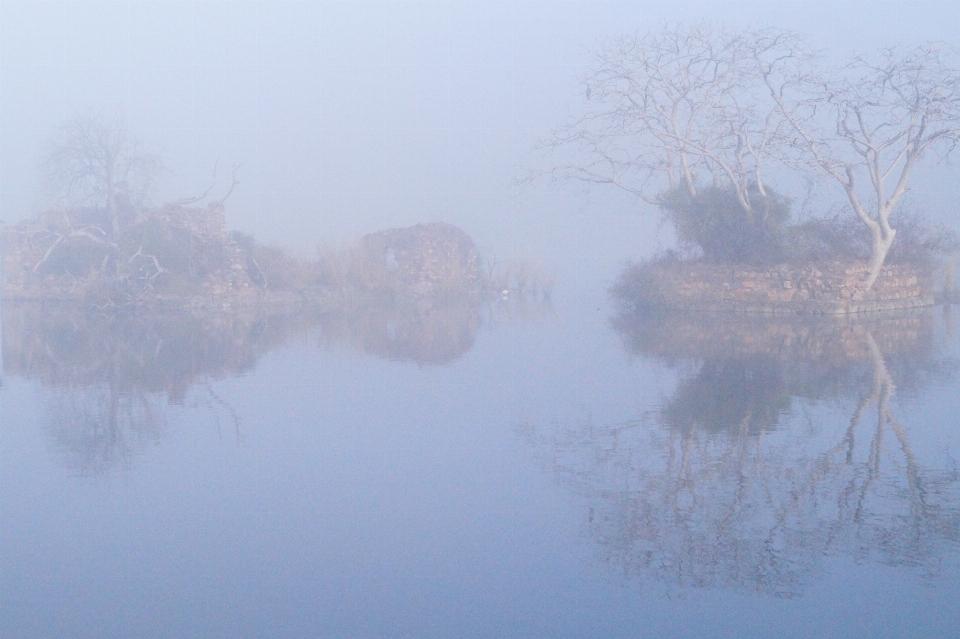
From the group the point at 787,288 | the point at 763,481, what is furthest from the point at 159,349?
the point at 787,288

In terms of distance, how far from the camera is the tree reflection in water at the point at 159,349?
8.46 m

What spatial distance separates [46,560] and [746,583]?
391 cm

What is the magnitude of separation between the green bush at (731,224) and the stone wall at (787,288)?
0.38 metres

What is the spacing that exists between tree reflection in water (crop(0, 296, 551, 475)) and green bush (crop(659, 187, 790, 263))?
16.7ft

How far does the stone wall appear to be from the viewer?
65.4ft

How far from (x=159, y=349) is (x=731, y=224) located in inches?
537

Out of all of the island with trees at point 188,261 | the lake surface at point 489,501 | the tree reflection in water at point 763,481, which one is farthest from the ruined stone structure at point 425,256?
the tree reflection in water at point 763,481

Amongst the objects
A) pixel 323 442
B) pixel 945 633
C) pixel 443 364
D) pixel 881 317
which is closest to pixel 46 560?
pixel 323 442

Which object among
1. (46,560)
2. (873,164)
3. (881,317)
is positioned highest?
(873,164)

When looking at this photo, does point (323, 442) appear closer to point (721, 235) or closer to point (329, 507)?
point (329, 507)

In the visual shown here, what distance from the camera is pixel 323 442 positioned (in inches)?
302

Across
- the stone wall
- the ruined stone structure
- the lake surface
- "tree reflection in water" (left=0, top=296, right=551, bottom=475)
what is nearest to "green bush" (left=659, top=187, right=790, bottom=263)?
the stone wall

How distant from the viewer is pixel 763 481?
593cm

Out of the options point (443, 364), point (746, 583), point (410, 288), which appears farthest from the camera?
point (410, 288)
